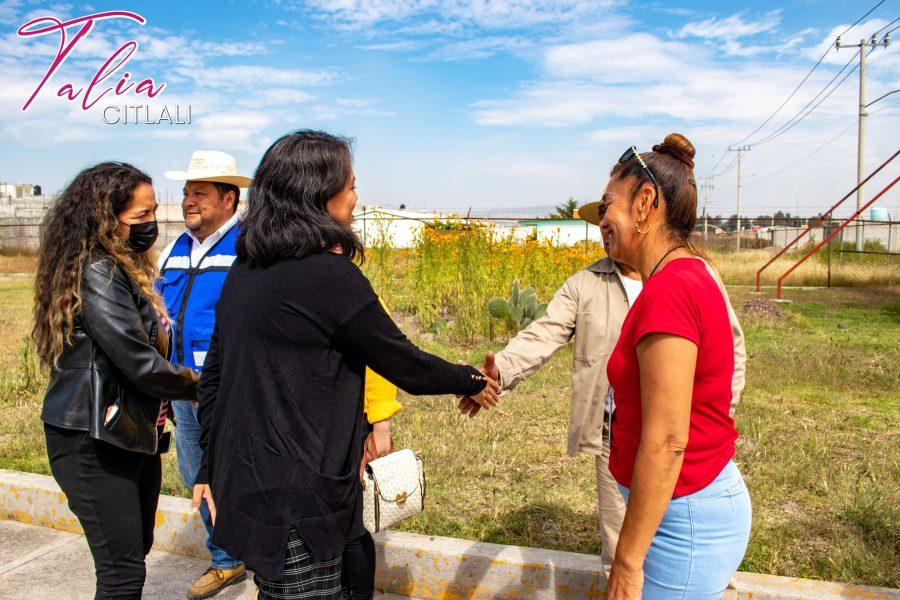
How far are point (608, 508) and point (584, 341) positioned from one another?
2.17ft

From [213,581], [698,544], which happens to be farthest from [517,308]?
[698,544]

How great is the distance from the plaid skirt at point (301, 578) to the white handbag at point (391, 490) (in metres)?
0.28

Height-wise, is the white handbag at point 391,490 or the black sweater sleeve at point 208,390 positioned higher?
the black sweater sleeve at point 208,390

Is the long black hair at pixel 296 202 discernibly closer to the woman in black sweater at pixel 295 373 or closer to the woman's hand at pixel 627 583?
the woman in black sweater at pixel 295 373

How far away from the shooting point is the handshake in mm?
2791

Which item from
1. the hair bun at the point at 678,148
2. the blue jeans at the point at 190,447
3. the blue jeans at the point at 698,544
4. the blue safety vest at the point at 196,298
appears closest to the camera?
the blue jeans at the point at 698,544

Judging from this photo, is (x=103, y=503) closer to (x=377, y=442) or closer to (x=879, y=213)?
(x=377, y=442)

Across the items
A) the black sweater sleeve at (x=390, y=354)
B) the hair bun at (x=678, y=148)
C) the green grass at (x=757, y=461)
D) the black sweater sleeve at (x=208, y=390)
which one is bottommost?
the green grass at (x=757, y=461)

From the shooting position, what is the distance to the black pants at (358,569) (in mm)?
2521

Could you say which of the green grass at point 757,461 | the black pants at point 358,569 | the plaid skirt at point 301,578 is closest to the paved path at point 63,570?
the green grass at point 757,461

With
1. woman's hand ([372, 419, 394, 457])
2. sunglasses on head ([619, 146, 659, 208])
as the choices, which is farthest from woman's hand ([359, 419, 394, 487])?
sunglasses on head ([619, 146, 659, 208])

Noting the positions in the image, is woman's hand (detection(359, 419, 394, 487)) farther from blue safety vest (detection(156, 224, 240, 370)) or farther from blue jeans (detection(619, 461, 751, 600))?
blue jeans (detection(619, 461, 751, 600))

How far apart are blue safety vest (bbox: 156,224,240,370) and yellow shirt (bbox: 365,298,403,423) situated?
0.89 metres

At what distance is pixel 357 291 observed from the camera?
198 centimetres
